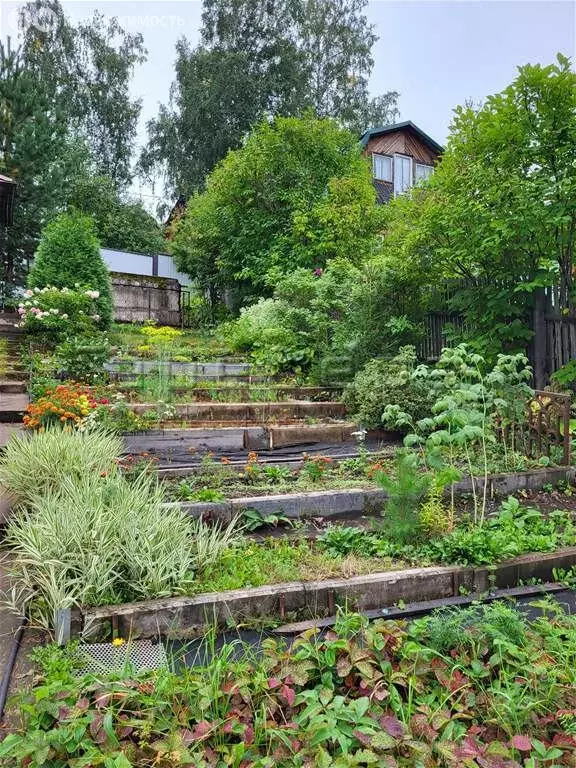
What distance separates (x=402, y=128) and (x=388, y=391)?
15594mm

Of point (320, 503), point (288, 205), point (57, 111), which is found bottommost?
point (320, 503)

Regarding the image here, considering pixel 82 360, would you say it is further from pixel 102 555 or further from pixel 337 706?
pixel 337 706

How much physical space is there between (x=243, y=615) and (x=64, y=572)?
80 cm

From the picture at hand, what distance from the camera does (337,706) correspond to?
1614 mm

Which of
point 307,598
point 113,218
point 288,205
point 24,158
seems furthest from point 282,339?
point 113,218

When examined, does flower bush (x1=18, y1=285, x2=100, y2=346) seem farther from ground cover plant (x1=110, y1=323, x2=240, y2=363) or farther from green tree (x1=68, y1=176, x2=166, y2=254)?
green tree (x1=68, y1=176, x2=166, y2=254)

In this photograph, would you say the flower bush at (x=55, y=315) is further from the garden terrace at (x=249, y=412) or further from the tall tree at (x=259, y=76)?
the tall tree at (x=259, y=76)

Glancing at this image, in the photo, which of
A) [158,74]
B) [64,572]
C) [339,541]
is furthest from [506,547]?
[158,74]

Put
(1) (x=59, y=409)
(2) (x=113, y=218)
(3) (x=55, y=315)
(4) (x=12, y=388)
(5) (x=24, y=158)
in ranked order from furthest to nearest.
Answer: (2) (x=113, y=218) < (5) (x=24, y=158) < (3) (x=55, y=315) < (4) (x=12, y=388) < (1) (x=59, y=409)

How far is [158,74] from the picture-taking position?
22.8m

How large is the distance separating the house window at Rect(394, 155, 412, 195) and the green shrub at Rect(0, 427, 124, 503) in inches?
666

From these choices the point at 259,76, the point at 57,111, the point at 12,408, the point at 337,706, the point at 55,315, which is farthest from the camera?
the point at 259,76

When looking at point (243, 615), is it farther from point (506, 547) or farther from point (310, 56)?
point (310, 56)

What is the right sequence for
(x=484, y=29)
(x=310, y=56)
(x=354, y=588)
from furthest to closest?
(x=310, y=56), (x=484, y=29), (x=354, y=588)
